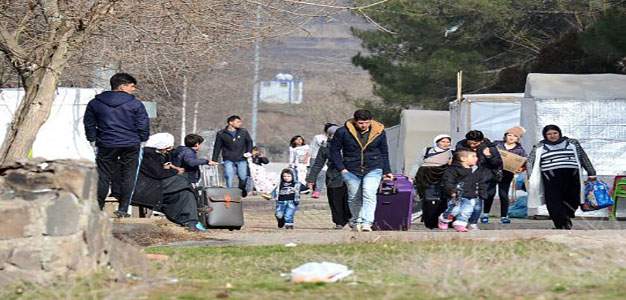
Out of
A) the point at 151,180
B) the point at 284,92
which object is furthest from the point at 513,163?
the point at 284,92

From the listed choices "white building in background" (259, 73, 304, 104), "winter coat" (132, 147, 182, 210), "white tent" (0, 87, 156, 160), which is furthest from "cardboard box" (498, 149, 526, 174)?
"white building in background" (259, 73, 304, 104)

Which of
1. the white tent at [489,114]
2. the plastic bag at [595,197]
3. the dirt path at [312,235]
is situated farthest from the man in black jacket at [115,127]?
the white tent at [489,114]

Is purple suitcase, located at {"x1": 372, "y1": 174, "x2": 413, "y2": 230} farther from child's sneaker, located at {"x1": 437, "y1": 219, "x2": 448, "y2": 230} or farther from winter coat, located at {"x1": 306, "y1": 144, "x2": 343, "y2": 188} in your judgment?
winter coat, located at {"x1": 306, "y1": 144, "x2": 343, "y2": 188}

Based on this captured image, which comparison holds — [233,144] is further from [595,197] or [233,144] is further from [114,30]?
[595,197]

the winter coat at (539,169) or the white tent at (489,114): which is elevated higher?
the white tent at (489,114)

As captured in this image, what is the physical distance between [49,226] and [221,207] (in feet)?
28.6

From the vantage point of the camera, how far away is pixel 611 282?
8102 mm

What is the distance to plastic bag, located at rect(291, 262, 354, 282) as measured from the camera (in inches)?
319

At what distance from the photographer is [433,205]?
1596 centimetres

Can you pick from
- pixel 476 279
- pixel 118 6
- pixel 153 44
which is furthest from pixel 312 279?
pixel 153 44

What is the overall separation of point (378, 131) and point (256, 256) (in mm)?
4661

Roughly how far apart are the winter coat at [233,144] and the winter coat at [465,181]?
6161 mm

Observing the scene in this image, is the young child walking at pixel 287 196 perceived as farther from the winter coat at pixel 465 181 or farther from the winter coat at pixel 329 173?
the winter coat at pixel 465 181

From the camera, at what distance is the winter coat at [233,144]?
813 inches
